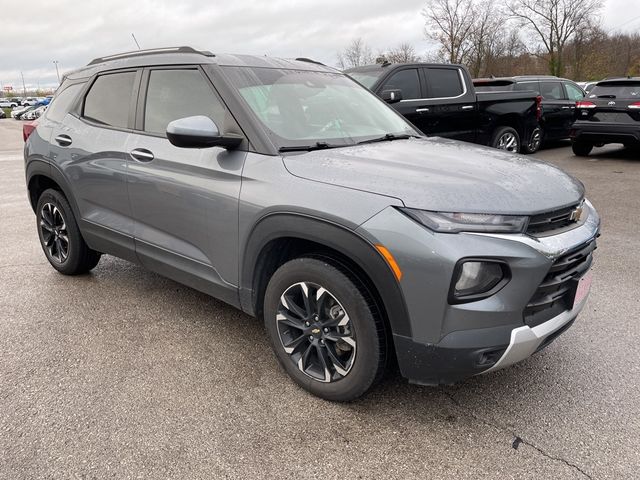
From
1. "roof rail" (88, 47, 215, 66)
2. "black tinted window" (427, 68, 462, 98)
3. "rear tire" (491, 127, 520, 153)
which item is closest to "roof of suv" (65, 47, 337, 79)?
"roof rail" (88, 47, 215, 66)

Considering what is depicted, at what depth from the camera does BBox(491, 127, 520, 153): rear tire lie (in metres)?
9.36

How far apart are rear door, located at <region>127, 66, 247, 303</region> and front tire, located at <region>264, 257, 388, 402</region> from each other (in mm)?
392

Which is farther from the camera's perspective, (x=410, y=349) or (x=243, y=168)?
(x=243, y=168)

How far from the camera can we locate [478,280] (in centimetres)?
209

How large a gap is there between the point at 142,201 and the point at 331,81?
1.56 m

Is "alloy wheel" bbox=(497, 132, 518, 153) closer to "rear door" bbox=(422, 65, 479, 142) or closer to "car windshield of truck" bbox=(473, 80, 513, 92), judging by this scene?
"rear door" bbox=(422, 65, 479, 142)

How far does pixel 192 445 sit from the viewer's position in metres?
2.33

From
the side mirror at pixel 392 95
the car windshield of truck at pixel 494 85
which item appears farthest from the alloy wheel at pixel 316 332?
the car windshield of truck at pixel 494 85

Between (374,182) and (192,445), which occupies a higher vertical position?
(374,182)

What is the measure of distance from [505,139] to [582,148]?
104 inches

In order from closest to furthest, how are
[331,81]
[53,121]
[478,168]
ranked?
→ [478,168], [331,81], [53,121]

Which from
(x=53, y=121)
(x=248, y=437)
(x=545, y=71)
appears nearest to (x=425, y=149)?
(x=248, y=437)

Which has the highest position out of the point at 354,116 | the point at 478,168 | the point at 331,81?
the point at 331,81

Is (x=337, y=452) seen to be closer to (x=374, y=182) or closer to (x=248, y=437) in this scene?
(x=248, y=437)
